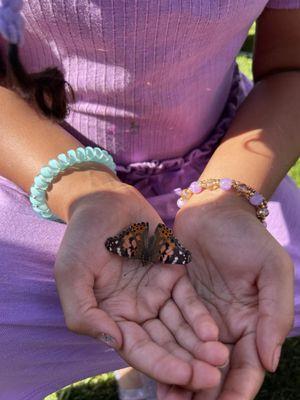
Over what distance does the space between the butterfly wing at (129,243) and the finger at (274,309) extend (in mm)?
243

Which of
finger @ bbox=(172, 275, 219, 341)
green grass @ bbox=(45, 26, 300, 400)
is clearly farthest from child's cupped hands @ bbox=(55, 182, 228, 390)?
green grass @ bbox=(45, 26, 300, 400)

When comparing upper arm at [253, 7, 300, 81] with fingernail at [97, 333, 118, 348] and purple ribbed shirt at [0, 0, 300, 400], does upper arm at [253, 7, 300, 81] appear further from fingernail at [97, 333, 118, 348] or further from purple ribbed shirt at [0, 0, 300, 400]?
fingernail at [97, 333, 118, 348]

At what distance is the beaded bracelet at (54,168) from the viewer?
1371 mm

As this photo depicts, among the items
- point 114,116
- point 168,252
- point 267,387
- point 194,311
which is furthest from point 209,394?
point 267,387

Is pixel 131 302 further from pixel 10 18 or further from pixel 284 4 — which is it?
pixel 284 4

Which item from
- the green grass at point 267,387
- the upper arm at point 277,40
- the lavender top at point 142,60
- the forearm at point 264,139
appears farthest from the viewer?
the green grass at point 267,387

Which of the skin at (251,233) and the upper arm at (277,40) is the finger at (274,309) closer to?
the skin at (251,233)

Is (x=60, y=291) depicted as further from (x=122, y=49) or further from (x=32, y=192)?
(x=122, y=49)

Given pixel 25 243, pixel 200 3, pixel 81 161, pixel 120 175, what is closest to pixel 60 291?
pixel 25 243

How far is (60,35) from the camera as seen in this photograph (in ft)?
4.43

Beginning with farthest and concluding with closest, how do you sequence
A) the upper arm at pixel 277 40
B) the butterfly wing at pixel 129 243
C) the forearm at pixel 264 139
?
the upper arm at pixel 277 40 → the forearm at pixel 264 139 → the butterfly wing at pixel 129 243

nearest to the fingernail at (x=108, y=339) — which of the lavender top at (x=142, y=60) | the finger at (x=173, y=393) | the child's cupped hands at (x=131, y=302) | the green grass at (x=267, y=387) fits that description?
the child's cupped hands at (x=131, y=302)

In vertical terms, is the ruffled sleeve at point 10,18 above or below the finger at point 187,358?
above

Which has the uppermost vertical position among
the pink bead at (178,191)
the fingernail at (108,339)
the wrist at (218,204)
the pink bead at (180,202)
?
the wrist at (218,204)
